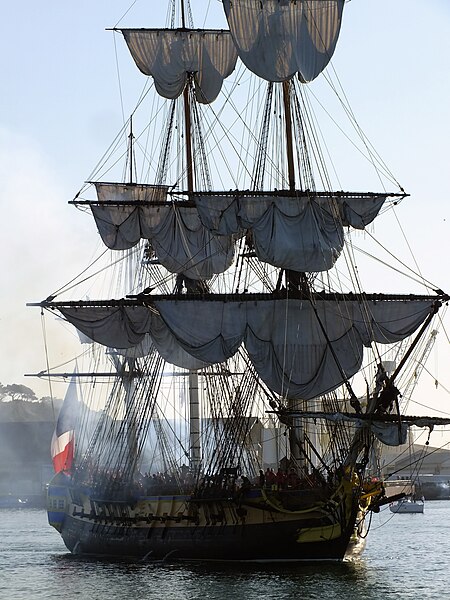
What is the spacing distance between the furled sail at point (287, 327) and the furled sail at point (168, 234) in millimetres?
7508

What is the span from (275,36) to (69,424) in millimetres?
Answer: 23052

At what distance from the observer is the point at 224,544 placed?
174 ft

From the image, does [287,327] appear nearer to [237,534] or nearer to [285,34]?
[237,534]

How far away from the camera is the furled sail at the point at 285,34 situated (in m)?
57.6

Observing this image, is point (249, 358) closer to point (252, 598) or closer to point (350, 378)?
point (350, 378)

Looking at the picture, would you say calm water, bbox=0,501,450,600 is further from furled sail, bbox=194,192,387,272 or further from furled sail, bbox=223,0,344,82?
furled sail, bbox=223,0,344,82

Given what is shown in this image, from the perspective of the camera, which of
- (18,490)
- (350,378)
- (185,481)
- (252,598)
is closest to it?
(252,598)

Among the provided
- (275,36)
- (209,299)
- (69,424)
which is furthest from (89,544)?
(275,36)

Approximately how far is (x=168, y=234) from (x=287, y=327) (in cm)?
1097

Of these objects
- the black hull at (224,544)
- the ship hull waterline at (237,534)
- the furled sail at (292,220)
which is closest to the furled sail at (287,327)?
the furled sail at (292,220)

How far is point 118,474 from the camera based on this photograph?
201 feet

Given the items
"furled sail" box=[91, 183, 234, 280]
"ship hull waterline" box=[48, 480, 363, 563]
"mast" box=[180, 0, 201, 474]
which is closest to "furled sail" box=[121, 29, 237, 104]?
"mast" box=[180, 0, 201, 474]

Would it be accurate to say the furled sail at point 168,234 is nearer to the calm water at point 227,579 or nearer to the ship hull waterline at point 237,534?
the ship hull waterline at point 237,534

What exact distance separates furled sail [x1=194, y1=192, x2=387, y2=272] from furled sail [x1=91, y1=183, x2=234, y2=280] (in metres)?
5.58
